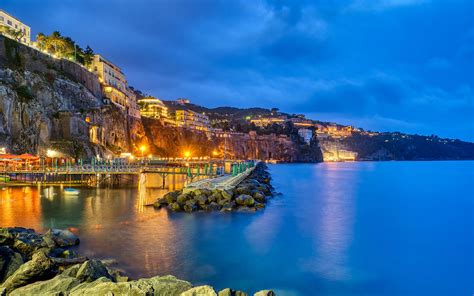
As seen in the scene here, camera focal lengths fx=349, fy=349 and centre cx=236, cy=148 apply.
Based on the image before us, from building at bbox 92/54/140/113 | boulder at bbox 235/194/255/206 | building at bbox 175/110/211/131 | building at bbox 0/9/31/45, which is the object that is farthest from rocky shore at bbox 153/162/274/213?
building at bbox 175/110/211/131

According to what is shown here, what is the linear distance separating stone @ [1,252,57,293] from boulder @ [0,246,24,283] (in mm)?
773

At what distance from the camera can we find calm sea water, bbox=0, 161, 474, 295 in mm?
14969

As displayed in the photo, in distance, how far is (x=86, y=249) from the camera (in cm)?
1742

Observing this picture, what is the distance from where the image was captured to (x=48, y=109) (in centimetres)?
5669

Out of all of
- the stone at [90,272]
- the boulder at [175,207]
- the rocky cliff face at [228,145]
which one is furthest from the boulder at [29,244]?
the rocky cliff face at [228,145]

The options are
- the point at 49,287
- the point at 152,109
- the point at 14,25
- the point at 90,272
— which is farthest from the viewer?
the point at 152,109

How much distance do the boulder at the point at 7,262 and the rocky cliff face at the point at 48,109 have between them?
42.0 meters

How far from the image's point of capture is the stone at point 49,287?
30.2 feet

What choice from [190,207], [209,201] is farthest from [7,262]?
[209,201]

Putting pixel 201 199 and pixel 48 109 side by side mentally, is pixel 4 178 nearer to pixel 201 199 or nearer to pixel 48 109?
pixel 48 109

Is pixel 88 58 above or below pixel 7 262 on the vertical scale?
above

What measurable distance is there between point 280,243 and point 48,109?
50366mm

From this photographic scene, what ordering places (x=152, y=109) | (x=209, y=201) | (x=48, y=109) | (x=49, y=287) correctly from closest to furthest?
(x=49, y=287), (x=209, y=201), (x=48, y=109), (x=152, y=109)

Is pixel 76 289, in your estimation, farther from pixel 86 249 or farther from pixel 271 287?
pixel 86 249
